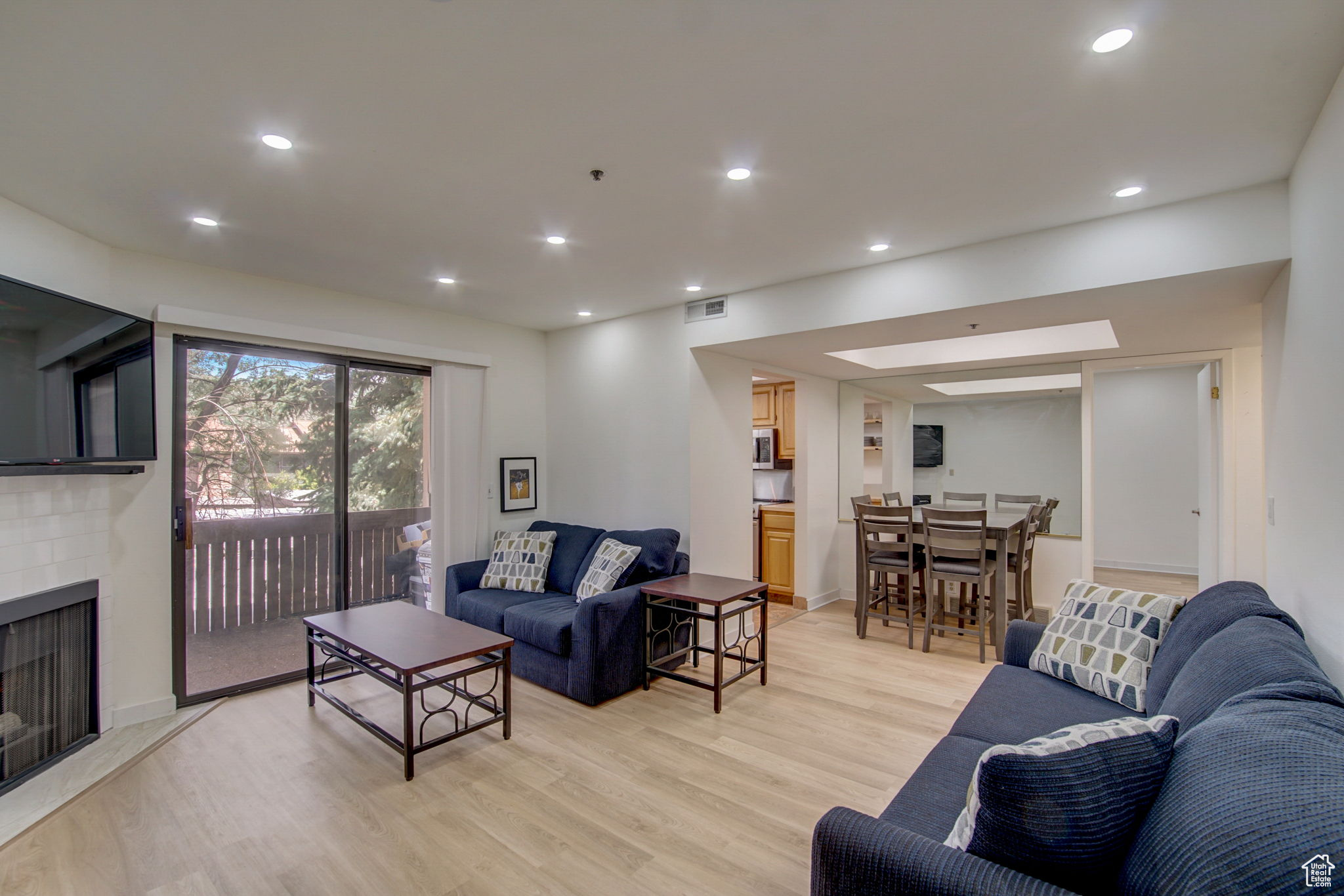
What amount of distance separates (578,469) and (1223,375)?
4823 millimetres

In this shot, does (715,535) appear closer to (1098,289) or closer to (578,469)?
(578,469)

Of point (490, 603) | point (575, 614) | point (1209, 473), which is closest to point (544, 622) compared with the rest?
point (575, 614)

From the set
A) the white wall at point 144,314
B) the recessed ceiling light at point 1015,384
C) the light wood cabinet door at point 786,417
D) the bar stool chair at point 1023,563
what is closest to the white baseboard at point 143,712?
the white wall at point 144,314

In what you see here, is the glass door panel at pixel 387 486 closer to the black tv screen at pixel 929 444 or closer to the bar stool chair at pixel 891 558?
the bar stool chair at pixel 891 558

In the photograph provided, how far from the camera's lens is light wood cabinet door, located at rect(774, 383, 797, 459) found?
20.3 feet

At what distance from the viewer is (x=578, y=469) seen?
5.05 meters

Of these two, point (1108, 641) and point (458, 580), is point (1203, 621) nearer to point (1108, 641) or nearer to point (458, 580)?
point (1108, 641)

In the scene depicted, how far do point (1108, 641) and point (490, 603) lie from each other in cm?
342

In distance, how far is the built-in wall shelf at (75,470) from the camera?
2471 millimetres

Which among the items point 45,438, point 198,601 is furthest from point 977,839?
point 198,601

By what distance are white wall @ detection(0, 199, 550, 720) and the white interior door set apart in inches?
241

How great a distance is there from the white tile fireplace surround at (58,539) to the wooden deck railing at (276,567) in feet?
1.34

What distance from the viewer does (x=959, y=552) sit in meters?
4.21

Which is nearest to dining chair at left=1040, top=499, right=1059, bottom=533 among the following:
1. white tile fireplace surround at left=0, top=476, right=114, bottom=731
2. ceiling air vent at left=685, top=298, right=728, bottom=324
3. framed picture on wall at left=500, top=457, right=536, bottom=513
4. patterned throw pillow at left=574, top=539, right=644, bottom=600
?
ceiling air vent at left=685, top=298, right=728, bottom=324
